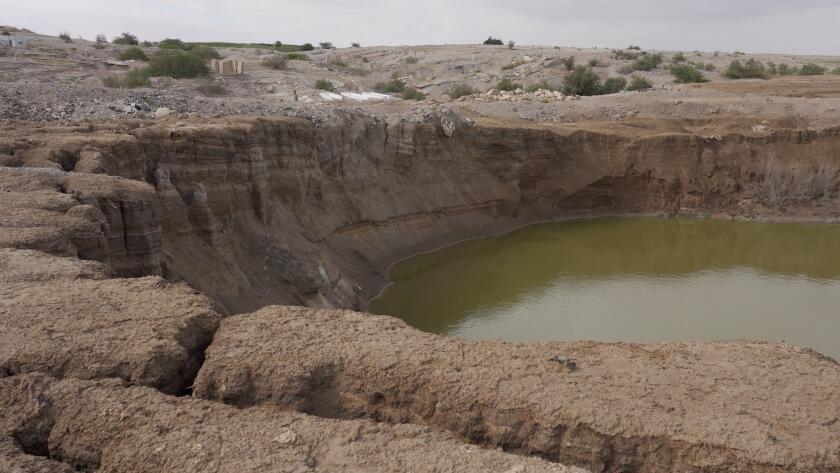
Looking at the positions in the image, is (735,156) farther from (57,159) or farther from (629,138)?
(57,159)

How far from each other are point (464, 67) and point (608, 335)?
37399 mm

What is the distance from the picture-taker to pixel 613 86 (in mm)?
35844

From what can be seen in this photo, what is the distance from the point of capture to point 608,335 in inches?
517

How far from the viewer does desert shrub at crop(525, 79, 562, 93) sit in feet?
113

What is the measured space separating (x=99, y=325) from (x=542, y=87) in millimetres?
34005

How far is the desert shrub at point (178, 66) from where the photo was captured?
2697 centimetres

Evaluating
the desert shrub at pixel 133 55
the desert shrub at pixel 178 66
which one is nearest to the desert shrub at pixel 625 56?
the desert shrub at pixel 178 66

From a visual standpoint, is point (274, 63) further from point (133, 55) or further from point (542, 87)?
point (542, 87)

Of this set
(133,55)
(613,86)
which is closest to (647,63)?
(613,86)

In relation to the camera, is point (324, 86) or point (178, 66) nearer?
point (178, 66)

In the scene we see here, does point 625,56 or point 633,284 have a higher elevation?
point 625,56

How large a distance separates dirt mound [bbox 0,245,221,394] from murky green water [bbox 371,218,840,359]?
28.6 ft

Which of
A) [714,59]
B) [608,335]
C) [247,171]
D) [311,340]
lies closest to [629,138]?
[608,335]

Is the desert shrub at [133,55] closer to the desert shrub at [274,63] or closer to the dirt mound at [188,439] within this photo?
the desert shrub at [274,63]
